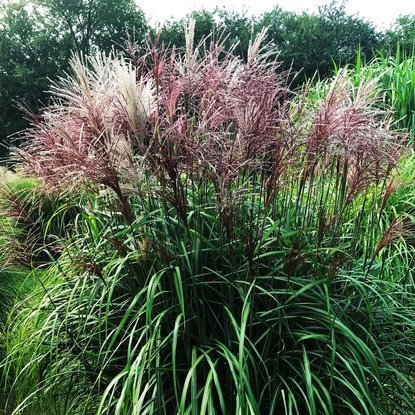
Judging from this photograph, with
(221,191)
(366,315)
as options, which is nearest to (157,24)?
(221,191)

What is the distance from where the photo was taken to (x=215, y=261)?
7.90 ft

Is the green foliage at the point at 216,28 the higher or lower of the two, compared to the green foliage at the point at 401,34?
higher

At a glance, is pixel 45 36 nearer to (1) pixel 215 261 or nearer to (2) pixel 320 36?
(2) pixel 320 36

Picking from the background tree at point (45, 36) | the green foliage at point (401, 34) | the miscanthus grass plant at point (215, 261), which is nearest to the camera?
the miscanthus grass plant at point (215, 261)

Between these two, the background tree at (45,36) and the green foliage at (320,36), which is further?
the background tree at (45,36)

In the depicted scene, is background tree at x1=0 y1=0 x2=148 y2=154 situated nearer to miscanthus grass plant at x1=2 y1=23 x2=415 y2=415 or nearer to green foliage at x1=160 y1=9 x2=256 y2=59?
green foliage at x1=160 y1=9 x2=256 y2=59

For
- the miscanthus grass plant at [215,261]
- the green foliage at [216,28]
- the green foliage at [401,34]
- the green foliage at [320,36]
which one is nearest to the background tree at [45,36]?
the green foliage at [216,28]

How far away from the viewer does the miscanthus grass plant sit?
2.10 metres

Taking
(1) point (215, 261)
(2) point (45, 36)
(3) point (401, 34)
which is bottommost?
(1) point (215, 261)

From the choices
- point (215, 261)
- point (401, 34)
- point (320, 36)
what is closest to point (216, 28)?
point (320, 36)

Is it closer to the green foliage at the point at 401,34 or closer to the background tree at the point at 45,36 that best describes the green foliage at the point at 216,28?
the background tree at the point at 45,36

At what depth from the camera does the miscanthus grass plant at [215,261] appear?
6.89ft

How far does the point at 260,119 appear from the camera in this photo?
2043mm

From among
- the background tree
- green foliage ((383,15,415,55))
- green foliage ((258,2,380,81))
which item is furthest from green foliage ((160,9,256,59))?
green foliage ((383,15,415,55))
